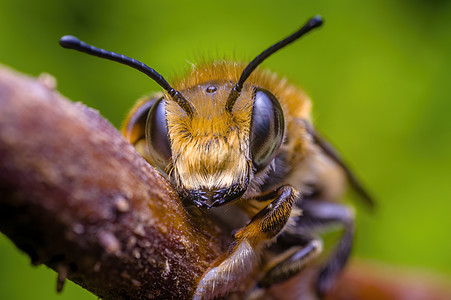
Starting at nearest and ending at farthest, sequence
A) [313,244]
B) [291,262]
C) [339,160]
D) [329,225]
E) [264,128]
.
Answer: [264,128] → [291,262] → [313,244] → [339,160] → [329,225]

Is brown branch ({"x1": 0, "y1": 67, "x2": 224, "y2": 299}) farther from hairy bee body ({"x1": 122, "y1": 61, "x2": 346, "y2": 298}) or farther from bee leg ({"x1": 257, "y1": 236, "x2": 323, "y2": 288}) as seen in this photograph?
bee leg ({"x1": 257, "y1": 236, "x2": 323, "y2": 288})

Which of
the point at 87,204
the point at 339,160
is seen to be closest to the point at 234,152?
the point at 87,204

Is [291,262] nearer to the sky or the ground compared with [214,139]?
nearer to the ground

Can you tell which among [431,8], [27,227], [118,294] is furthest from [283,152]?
[431,8]

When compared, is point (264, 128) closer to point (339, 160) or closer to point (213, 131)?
point (213, 131)

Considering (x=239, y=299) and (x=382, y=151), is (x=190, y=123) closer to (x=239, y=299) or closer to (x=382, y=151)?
(x=239, y=299)

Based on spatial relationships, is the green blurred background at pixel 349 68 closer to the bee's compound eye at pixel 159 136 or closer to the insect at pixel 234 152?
the insect at pixel 234 152
